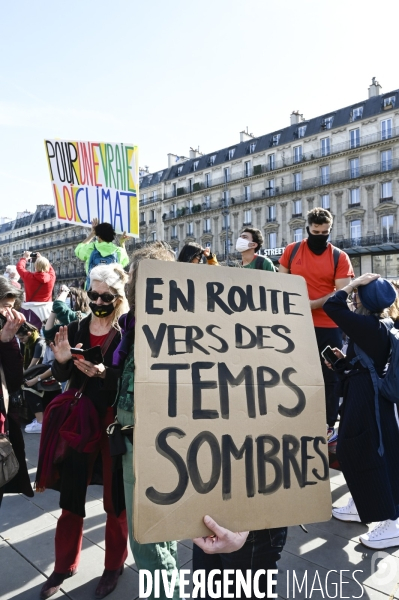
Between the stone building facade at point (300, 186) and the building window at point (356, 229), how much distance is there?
9 cm

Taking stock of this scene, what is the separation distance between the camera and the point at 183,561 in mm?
2629

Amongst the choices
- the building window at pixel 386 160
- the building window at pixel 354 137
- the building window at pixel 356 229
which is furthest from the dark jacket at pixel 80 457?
the building window at pixel 354 137

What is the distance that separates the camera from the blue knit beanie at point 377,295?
252cm

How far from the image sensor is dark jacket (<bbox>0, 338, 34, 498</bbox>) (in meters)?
2.48

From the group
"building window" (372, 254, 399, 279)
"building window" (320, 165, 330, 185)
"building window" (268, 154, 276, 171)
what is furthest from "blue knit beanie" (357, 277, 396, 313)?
"building window" (268, 154, 276, 171)

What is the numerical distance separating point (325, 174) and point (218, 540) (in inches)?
1616

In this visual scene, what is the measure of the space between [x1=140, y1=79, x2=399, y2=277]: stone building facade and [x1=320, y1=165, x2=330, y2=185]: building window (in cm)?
9

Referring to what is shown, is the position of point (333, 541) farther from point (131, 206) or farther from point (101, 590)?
point (131, 206)

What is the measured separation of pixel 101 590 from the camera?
233 cm

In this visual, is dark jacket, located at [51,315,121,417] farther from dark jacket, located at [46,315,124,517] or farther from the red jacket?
the red jacket

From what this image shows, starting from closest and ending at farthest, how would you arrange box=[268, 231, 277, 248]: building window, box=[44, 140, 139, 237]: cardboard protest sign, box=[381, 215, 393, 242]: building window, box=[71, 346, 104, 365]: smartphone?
box=[71, 346, 104, 365]: smartphone < box=[44, 140, 139, 237]: cardboard protest sign < box=[381, 215, 393, 242]: building window < box=[268, 231, 277, 248]: building window

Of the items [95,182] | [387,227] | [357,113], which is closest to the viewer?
[95,182]

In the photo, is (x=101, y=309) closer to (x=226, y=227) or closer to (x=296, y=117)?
(x=226, y=227)

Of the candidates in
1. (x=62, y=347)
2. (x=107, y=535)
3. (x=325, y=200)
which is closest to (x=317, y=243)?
(x=62, y=347)
